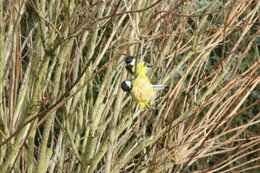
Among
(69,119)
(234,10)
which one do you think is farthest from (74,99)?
(234,10)

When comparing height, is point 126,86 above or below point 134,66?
below

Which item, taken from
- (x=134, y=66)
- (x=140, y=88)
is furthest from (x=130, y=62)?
(x=140, y=88)

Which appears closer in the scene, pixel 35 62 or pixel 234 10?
pixel 35 62

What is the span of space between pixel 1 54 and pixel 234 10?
1.49m

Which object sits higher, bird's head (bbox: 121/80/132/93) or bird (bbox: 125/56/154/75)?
bird (bbox: 125/56/154/75)

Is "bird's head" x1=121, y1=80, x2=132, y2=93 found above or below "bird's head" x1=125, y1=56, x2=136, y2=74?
below

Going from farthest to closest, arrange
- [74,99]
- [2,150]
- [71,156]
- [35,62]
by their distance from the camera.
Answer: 1. [71,156]
2. [74,99]
3. [2,150]
4. [35,62]

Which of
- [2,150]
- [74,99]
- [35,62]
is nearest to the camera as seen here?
[35,62]

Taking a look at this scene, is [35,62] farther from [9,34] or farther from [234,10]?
[234,10]

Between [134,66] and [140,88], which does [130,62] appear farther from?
[140,88]

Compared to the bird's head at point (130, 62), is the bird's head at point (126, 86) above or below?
below

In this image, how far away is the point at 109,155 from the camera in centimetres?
231

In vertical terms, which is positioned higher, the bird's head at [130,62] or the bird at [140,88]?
the bird's head at [130,62]

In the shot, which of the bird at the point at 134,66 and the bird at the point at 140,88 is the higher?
the bird at the point at 134,66
